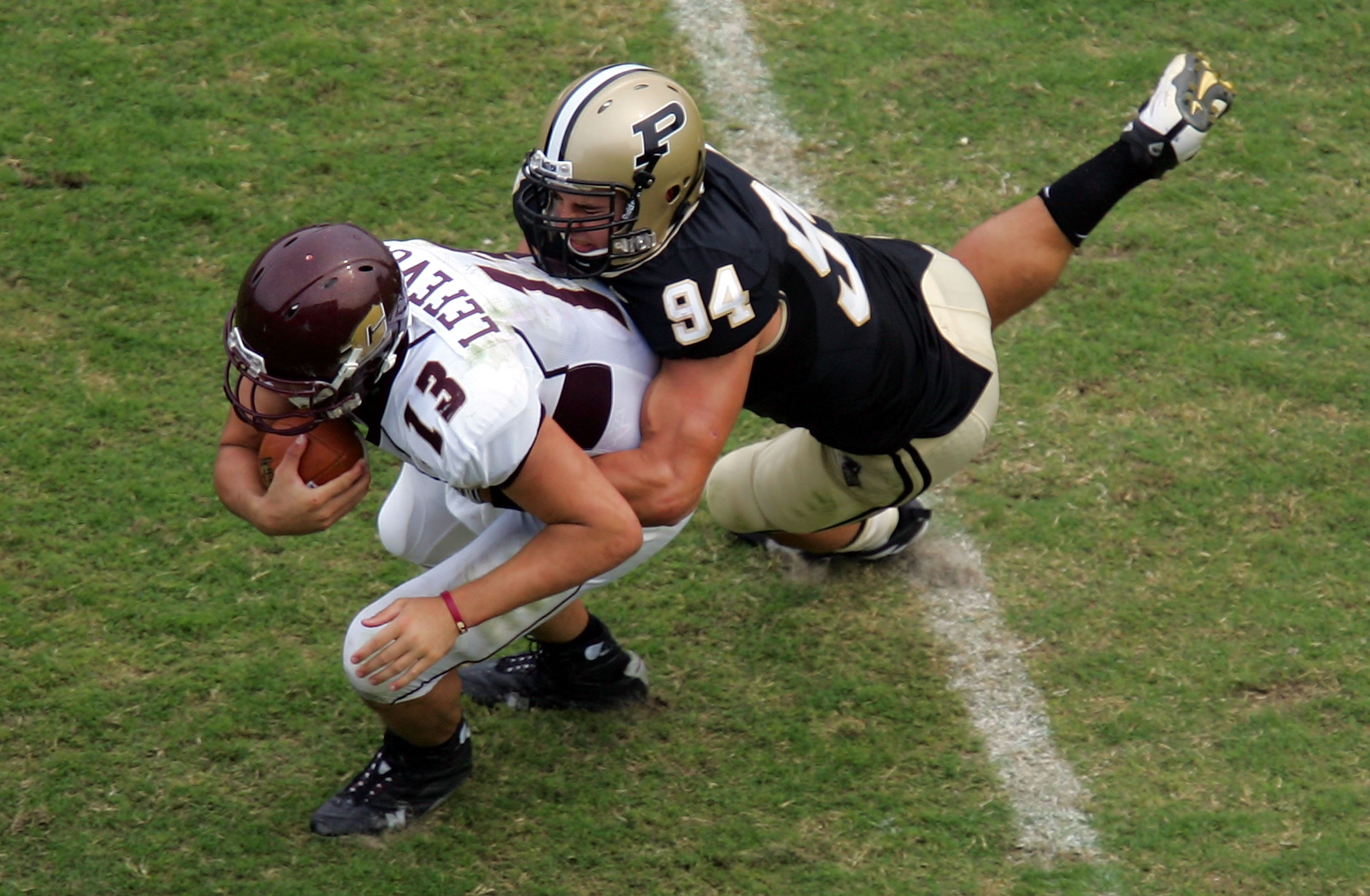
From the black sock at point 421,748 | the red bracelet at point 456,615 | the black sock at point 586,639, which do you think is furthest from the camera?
the black sock at point 586,639

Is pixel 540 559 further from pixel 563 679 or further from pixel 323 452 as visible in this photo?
pixel 563 679

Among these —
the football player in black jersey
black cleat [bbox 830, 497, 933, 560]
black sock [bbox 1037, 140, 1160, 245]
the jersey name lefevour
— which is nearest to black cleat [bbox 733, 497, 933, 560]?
black cleat [bbox 830, 497, 933, 560]

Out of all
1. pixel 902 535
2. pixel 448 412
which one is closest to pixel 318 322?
pixel 448 412

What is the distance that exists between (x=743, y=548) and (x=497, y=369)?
5.59 ft

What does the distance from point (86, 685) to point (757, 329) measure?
6.66 feet

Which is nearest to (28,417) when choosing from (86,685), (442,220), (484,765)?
(86,685)

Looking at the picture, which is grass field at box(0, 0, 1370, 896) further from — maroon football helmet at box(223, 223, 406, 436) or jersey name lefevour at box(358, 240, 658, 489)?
maroon football helmet at box(223, 223, 406, 436)

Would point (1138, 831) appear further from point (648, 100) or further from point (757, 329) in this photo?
point (648, 100)

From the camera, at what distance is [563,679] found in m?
3.73

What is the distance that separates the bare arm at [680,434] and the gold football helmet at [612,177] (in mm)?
275

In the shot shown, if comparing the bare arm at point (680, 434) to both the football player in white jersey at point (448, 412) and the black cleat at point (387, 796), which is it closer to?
the football player in white jersey at point (448, 412)

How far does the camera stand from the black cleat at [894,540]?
408cm

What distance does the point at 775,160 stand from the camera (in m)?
5.15

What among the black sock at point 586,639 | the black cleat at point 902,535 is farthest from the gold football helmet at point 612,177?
the black cleat at point 902,535
